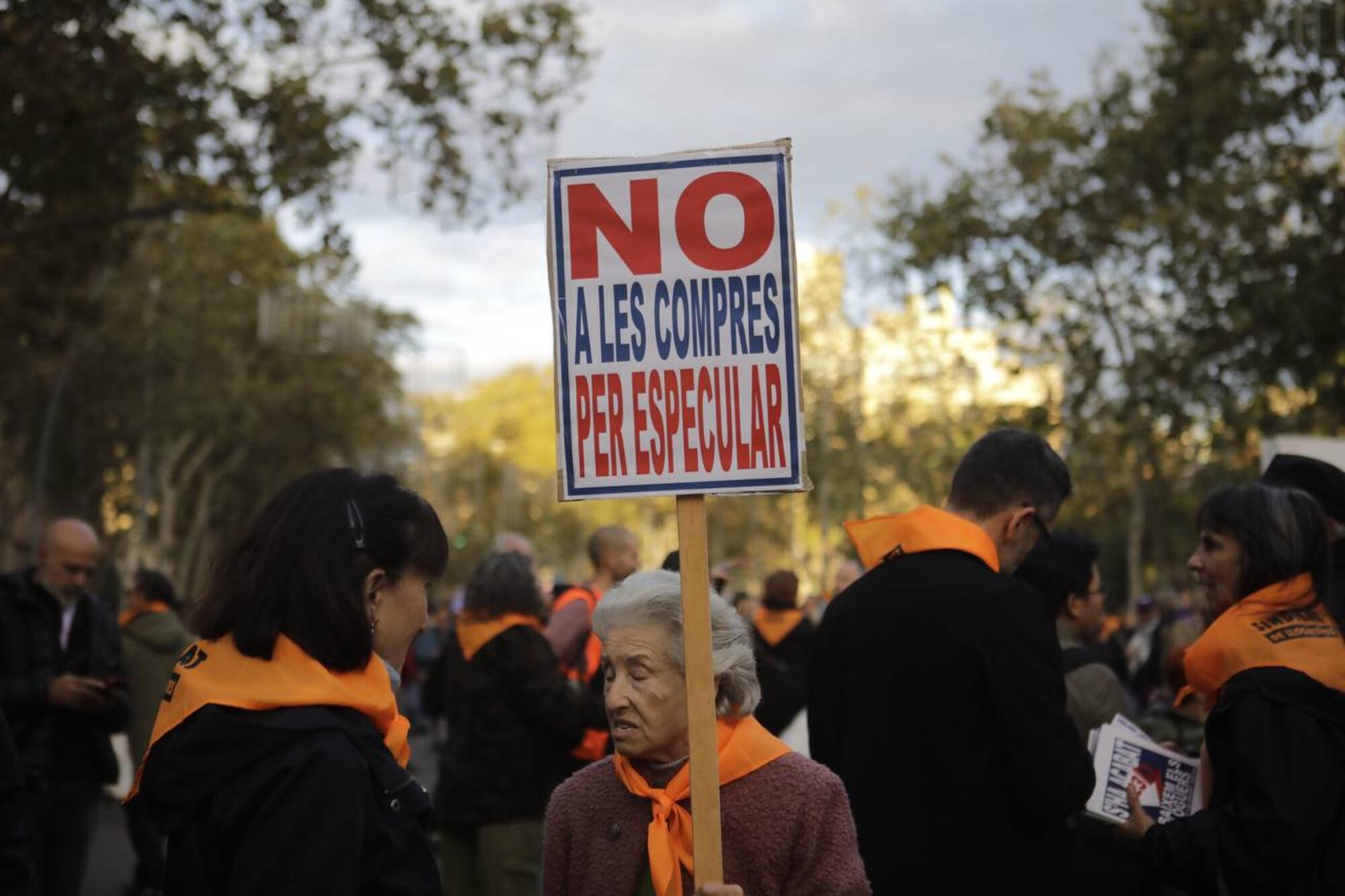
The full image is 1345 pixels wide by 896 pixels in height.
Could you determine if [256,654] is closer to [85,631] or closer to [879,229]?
[85,631]

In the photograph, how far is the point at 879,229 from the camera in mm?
36688

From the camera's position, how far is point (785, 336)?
3822 mm

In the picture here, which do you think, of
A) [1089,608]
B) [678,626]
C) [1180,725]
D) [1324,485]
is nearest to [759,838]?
[678,626]

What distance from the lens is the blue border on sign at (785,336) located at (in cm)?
379

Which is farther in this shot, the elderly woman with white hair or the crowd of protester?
the elderly woman with white hair

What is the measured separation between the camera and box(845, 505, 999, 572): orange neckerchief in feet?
15.7

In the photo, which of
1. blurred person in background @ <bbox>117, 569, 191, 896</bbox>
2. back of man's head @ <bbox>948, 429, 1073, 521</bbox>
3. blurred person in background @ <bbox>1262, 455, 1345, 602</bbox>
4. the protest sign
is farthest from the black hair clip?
blurred person in background @ <bbox>117, 569, 191, 896</bbox>

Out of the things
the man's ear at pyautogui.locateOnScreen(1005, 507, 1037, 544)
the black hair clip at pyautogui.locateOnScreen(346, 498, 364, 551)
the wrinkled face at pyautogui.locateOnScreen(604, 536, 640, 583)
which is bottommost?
the wrinkled face at pyautogui.locateOnScreen(604, 536, 640, 583)

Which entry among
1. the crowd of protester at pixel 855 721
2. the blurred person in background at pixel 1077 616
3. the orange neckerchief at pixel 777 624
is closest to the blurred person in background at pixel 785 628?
the orange neckerchief at pixel 777 624

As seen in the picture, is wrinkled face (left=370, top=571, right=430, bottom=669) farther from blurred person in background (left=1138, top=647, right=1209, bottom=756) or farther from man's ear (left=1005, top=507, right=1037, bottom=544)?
blurred person in background (left=1138, top=647, right=1209, bottom=756)

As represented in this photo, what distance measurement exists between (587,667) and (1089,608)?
317 centimetres

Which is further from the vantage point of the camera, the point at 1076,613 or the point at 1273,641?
the point at 1076,613

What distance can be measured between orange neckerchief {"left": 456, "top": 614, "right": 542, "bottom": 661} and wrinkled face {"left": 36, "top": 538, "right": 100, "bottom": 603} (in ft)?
6.01

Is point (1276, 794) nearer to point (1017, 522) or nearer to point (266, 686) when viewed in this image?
point (1017, 522)
